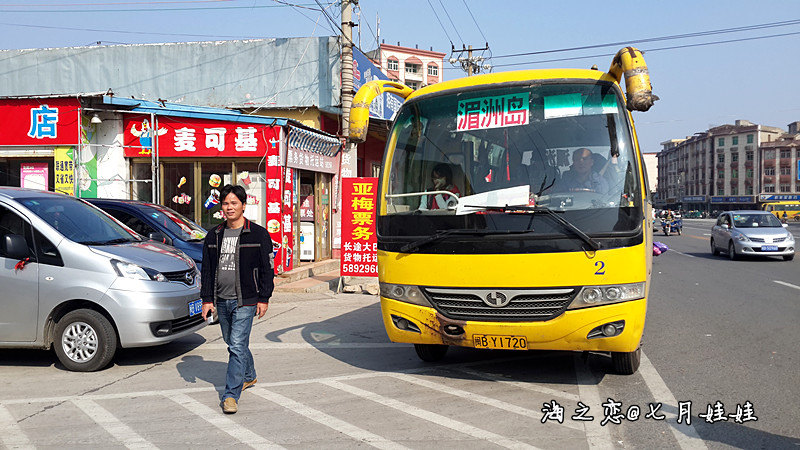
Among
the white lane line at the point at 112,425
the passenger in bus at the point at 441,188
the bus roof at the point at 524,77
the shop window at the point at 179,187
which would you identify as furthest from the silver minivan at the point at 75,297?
the shop window at the point at 179,187

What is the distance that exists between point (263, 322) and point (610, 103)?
20.4 feet

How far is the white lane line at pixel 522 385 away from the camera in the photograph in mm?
5457

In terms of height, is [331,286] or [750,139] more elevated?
[750,139]

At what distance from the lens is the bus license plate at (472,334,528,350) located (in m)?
5.40

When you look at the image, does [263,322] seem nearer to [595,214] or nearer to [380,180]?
[380,180]

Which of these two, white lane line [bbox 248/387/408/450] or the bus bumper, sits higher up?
the bus bumper

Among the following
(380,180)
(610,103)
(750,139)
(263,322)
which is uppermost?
(750,139)

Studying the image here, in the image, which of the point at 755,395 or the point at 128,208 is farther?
the point at 128,208

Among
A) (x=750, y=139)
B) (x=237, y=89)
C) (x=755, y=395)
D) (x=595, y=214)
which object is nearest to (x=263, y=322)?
(x=595, y=214)

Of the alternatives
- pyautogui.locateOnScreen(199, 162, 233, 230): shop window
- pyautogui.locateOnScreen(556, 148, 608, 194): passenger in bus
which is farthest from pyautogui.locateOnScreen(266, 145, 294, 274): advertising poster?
pyautogui.locateOnScreen(556, 148, 608, 194): passenger in bus

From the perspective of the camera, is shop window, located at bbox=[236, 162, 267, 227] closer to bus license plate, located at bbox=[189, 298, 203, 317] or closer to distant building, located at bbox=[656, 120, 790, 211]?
bus license plate, located at bbox=[189, 298, 203, 317]

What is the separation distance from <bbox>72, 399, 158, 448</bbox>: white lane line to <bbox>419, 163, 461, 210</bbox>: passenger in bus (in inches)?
117

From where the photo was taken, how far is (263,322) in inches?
382

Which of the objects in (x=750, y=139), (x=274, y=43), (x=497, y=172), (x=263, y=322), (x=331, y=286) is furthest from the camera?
(x=750, y=139)
